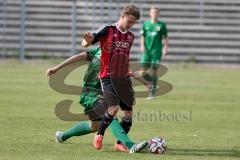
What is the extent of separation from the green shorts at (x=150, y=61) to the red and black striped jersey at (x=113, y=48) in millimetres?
8774

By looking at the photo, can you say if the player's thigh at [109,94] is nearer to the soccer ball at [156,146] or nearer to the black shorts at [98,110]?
the black shorts at [98,110]

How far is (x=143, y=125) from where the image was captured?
1228cm

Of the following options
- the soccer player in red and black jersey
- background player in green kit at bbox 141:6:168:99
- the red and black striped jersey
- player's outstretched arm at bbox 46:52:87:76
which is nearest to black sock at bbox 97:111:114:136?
the soccer player in red and black jersey

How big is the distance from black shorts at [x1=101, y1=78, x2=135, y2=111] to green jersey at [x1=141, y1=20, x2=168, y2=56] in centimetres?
937

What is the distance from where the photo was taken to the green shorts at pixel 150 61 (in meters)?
18.2

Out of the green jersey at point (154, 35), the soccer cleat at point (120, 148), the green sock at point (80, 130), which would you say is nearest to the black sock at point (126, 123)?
the soccer cleat at point (120, 148)

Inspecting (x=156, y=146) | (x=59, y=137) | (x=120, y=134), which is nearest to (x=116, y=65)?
(x=120, y=134)

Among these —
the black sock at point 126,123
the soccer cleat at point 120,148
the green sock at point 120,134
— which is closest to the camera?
the green sock at point 120,134

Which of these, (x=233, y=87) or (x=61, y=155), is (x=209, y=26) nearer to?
(x=233, y=87)

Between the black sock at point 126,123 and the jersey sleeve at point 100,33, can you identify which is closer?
the jersey sleeve at point 100,33

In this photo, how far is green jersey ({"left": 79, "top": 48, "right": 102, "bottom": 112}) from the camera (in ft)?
31.6

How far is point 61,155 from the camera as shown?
870cm

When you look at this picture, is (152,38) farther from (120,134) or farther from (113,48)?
(120,134)

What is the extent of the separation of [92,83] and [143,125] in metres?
2.77
